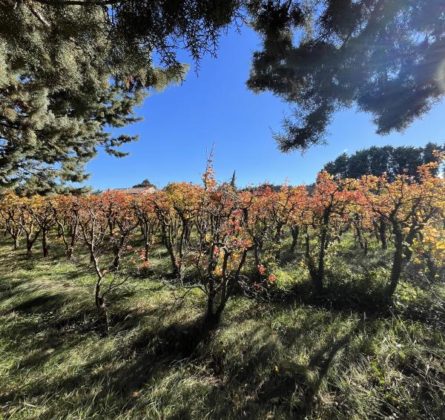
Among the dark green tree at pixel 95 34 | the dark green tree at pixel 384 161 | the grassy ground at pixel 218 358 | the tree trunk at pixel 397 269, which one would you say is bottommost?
the grassy ground at pixel 218 358

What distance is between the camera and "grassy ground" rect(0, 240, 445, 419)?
12.3 feet

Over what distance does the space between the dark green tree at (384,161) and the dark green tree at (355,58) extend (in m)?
40.1

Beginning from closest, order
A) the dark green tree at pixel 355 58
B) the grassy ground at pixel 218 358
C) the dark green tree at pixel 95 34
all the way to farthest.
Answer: the dark green tree at pixel 95 34 → the dark green tree at pixel 355 58 → the grassy ground at pixel 218 358

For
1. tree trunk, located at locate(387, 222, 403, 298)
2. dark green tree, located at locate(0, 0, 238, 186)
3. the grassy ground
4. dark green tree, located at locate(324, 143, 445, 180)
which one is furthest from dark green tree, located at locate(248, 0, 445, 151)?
dark green tree, located at locate(324, 143, 445, 180)

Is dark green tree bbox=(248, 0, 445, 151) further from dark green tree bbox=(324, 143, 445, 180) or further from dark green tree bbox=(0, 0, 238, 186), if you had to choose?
dark green tree bbox=(324, 143, 445, 180)

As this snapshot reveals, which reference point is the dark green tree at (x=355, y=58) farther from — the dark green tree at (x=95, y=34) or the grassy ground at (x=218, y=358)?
the grassy ground at (x=218, y=358)

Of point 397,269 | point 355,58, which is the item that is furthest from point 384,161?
point 355,58

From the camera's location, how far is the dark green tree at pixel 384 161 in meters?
40.2

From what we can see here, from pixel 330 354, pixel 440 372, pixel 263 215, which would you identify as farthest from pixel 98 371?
pixel 263 215

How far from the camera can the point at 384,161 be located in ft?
143

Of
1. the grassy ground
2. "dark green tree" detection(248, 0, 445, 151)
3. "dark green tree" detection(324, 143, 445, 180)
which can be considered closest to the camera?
"dark green tree" detection(248, 0, 445, 151)

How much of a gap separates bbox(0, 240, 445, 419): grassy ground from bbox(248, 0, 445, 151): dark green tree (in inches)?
157

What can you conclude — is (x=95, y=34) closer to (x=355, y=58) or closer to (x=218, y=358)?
(x=355, y=58)

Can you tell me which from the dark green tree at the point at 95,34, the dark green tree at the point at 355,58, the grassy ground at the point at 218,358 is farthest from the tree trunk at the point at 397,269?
the dark green tree at the point at 95,34
